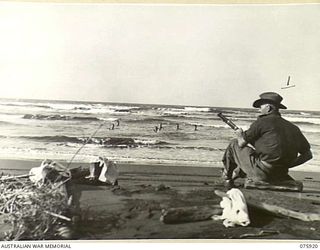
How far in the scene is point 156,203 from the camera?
3.04 feet

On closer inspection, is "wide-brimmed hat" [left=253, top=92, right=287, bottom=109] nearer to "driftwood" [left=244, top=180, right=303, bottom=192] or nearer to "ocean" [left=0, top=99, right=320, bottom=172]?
"ocean" [left=0, top=99, right=320, bottom=172]

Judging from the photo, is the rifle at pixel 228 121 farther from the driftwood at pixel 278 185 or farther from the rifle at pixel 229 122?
the driftwood at pixel 278 185

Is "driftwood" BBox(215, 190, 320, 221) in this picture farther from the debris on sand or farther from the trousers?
the debris on sand

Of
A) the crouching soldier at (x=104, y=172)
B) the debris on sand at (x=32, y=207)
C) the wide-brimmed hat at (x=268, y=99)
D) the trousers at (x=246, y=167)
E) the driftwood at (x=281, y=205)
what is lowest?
Result: the debris on sand at (x=32, y=207)

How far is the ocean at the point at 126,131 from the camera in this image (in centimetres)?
95

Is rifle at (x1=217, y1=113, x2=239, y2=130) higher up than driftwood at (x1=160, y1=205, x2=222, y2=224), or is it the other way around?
rifle at (x1=217, y1=113, x2=239, y2=130)

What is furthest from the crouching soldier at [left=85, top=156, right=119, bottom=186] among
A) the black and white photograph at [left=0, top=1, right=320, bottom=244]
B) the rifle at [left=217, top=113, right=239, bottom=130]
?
the rifle at [left=217, top=113, right=239, bottom=130]

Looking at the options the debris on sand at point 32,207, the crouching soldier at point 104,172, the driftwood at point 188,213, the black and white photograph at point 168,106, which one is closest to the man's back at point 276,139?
the black and white photograph at point 168,106

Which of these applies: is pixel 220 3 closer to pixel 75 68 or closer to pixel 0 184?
pixel 75 68

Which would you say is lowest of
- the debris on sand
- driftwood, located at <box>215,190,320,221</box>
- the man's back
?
the debris on sand

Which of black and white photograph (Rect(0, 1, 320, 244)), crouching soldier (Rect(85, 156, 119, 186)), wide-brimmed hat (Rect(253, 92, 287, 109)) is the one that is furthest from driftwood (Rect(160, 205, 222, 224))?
wide-brimmed hat (Rect(253, 92, 287, 109))

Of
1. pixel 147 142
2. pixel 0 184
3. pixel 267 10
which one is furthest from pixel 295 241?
pixel 0 184

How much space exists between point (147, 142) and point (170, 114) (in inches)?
2.7

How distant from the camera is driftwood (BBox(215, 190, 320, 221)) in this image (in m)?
0.93
